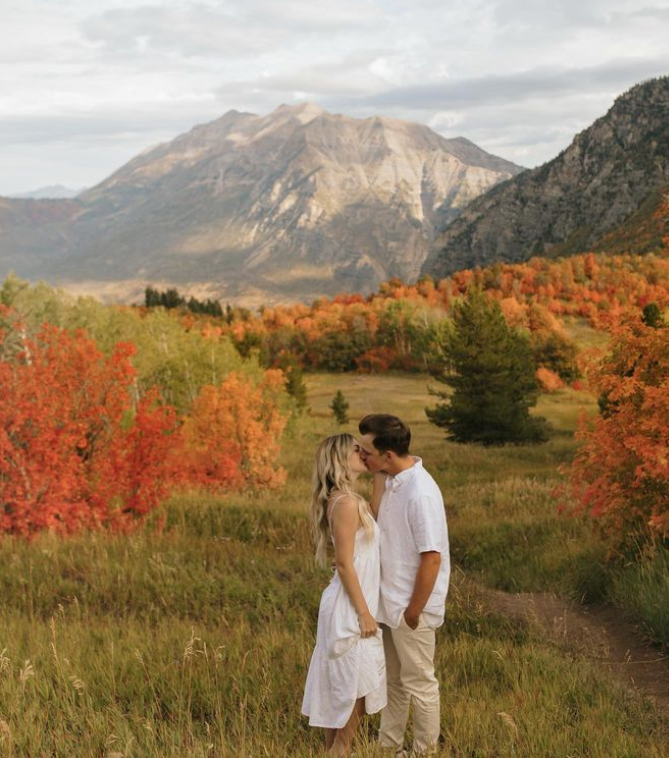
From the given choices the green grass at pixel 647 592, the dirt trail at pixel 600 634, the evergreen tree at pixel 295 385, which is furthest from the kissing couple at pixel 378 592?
the evergreen tree at pixel 295 385

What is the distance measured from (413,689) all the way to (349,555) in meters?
1.01

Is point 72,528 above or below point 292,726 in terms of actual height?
below

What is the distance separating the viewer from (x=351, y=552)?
4238mm

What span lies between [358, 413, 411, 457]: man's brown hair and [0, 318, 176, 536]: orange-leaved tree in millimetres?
8354

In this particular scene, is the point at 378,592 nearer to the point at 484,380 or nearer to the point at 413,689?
the point at 413,689

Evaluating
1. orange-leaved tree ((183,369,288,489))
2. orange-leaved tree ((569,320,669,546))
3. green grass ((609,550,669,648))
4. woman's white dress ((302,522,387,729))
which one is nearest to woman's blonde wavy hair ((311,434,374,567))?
woman's white dress ((302,522,387,729))

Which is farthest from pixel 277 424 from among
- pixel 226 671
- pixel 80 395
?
pixel 226 671

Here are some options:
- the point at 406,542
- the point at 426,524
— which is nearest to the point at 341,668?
the point at 406,542

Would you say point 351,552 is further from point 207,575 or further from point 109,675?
point 207,575

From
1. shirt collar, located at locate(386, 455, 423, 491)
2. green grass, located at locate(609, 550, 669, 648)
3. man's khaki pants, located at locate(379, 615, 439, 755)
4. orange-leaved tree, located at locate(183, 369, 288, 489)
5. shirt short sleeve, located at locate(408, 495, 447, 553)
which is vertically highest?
shirt collar, located at locate(386, 455, 423, 491)

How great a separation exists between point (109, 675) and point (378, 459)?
266 centimetres

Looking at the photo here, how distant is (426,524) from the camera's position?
439cm

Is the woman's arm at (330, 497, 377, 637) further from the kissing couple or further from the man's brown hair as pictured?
the man's brown hair

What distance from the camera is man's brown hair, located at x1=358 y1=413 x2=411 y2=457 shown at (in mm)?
4480
